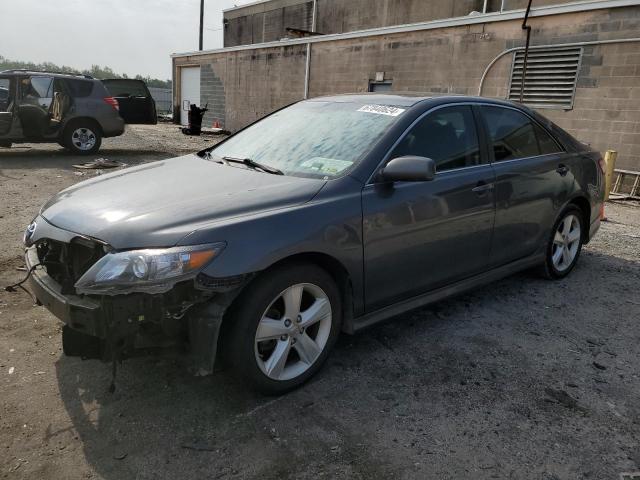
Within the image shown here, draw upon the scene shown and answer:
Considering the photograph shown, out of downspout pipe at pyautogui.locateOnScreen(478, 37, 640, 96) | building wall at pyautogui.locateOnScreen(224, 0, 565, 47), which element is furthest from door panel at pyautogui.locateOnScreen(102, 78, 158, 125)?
building wall at pyautogui.locateOnScreen(224, 0, 565, 47)

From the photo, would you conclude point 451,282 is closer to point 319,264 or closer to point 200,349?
point 319,264

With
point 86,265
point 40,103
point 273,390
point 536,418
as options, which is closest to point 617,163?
point 536,418

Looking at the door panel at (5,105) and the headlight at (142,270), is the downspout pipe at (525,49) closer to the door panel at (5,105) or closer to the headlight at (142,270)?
the headlight at (142,270)

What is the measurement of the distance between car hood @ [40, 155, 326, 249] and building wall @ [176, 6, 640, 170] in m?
8.70

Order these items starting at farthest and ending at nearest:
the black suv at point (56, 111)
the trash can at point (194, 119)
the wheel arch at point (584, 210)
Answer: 1. the trash can at point (194, 119)
2. the black suv at point (56, 111)
3. the wheel arch at point (584, 210)

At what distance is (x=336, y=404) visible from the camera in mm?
2686

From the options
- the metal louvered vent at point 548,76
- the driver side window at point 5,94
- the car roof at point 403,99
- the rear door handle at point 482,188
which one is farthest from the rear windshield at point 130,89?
the rear door handle at point 482,188

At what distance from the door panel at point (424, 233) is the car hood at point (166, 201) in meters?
0.44

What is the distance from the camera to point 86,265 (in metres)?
2.51

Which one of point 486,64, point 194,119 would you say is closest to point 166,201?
point 486,64

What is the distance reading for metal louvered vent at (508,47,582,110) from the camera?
32.6 feet

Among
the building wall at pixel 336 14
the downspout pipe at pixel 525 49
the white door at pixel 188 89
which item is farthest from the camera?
the white door at pixel 188 89

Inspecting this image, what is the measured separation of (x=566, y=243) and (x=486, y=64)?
7761 millimetres

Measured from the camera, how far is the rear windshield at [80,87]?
35.9 feet
